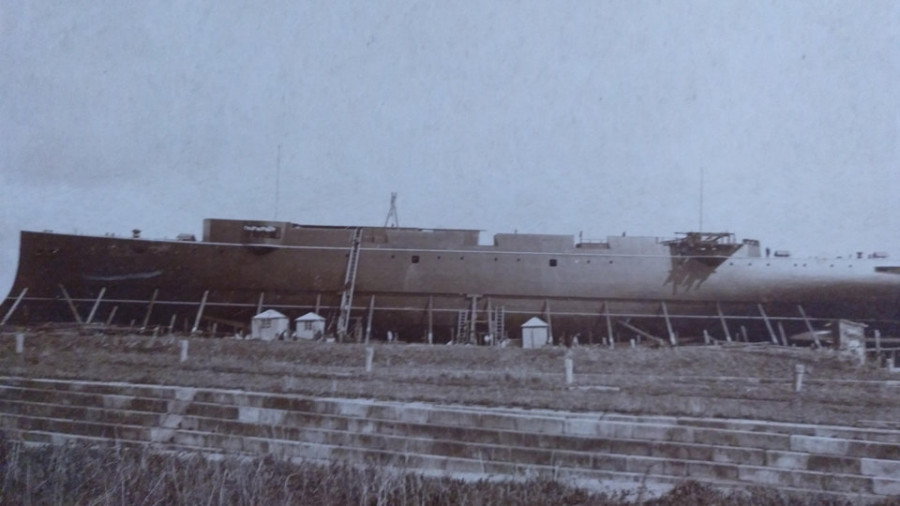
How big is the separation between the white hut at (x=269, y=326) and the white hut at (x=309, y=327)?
43cm

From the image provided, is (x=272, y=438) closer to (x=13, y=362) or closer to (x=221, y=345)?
(x=13, y=362)

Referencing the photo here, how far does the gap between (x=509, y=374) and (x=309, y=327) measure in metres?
8.52

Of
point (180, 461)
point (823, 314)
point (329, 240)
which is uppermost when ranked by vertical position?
point (329, 240)

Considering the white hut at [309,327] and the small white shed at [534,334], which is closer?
the small white shed at [534,334]

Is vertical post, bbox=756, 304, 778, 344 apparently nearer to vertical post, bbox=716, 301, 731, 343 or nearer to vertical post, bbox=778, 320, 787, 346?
vertical post, bbox=778, 320, 787, 346

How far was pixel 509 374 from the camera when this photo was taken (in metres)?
11.4

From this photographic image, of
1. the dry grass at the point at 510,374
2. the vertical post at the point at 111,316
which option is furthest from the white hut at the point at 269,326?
the vertical post at the point at 111,316

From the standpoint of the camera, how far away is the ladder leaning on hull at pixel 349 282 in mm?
19438

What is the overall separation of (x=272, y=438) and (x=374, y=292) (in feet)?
42.9

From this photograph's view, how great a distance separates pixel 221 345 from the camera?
15.0 meters

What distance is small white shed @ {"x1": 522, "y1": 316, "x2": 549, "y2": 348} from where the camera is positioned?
17.9 metres

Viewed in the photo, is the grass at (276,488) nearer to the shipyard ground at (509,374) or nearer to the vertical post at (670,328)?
the shipyard ground at (509,374)

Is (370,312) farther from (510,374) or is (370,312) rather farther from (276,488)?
(276,488)

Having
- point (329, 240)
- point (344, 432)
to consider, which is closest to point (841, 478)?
point (344, 432)
